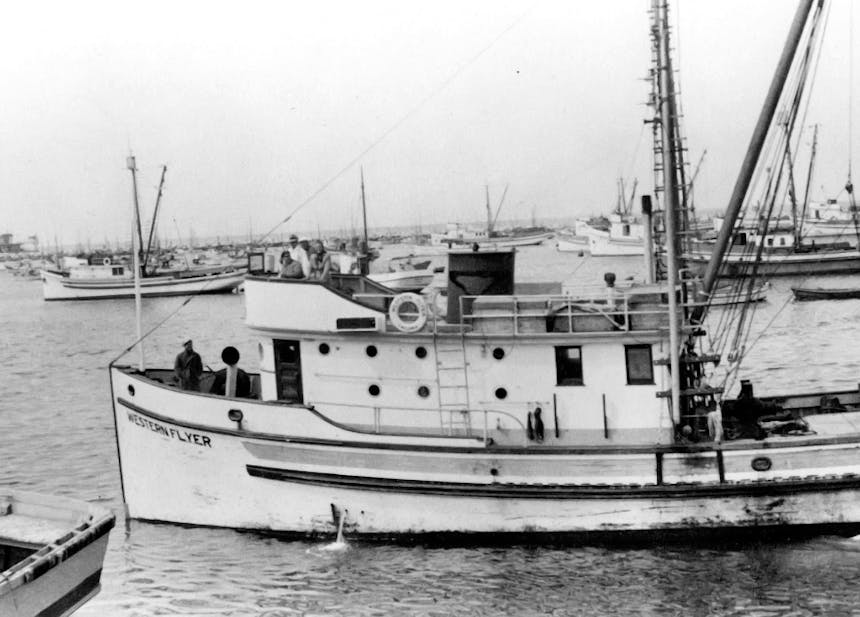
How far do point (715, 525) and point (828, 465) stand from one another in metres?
1.68

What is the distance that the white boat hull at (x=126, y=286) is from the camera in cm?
6322

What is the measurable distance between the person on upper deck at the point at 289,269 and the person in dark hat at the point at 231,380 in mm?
1338

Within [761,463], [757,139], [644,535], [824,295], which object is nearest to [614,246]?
[824,295]

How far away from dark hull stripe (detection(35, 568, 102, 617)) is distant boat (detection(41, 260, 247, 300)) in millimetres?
54223

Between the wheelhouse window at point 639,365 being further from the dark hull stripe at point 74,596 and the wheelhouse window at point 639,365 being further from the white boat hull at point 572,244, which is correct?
the white boat hull at point 572,244

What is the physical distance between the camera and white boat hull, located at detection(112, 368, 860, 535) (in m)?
12.5

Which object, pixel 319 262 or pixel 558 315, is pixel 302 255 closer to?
pixel 319 262

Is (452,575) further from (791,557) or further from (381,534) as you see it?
(791,557)

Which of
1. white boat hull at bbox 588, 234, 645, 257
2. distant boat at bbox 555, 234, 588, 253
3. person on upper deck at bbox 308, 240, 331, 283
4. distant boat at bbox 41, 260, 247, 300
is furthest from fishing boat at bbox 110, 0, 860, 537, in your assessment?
distant boat at bbox 555, 234, 588, 253

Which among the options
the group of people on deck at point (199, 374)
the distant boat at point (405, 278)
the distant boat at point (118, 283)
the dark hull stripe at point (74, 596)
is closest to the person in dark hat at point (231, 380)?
the group of people on deck at point (199, 374)

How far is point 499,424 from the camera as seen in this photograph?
13.4 meters

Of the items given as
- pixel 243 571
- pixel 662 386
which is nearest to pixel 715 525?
pixel 662 386

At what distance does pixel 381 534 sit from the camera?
13266mm

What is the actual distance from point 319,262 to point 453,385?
278 centimetres
